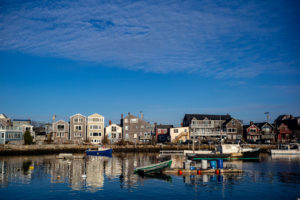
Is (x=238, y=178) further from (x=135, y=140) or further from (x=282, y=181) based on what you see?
(x=135, y=140)

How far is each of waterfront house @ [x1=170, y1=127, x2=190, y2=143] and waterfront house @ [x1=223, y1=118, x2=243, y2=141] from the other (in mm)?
13907

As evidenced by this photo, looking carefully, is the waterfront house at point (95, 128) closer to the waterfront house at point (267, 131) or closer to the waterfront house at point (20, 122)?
the waterfront house at point (20, 122)

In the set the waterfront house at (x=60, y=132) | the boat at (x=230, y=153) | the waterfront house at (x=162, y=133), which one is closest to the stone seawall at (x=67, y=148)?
the waterfront house at (x=60, y=132)

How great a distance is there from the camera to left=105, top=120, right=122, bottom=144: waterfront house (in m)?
107

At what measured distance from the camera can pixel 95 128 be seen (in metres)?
104

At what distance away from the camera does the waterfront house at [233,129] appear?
351 feet

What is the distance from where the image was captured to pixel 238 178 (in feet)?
127

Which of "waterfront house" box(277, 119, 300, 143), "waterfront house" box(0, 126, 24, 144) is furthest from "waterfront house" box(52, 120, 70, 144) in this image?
"waterfront house" box(277, 119, 300, 143)

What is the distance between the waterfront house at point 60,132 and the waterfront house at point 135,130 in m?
20.2

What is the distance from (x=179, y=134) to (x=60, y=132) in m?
41.6

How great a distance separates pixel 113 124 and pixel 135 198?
80037mm

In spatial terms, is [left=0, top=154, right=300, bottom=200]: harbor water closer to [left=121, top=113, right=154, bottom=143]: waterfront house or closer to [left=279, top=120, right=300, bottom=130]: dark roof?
[left=121, top=113, right=154, bottom=143]: waterfront house

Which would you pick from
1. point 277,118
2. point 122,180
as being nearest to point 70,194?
point 122,180

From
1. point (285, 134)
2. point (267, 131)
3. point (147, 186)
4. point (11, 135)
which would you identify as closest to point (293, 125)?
point (285, 134)
